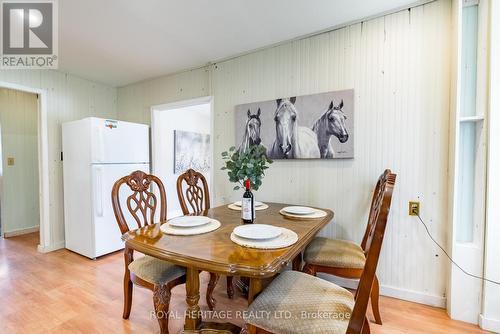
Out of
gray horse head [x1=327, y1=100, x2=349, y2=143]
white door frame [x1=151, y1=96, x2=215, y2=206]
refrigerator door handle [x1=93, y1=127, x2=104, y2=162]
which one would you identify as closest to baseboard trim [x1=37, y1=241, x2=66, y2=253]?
refrigerator door handle [x1=93, y1=127, x2=104, y2=162]

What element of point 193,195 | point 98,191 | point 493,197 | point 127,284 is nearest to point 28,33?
point 98,191

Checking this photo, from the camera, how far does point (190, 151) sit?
15.6 ft

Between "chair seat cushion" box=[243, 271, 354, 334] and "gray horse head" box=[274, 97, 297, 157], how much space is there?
54.0 inches

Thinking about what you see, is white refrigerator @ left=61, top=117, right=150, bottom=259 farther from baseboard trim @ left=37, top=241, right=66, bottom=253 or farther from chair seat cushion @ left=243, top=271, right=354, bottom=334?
chair seat cushion @ left=243, top=271, right=354, bottom=334

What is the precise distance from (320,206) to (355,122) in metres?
0.81

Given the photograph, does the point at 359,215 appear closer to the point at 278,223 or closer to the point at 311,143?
the point at 311,143

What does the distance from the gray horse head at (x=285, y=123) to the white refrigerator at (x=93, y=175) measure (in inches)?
76.3

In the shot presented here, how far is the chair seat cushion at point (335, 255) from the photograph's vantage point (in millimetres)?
1567

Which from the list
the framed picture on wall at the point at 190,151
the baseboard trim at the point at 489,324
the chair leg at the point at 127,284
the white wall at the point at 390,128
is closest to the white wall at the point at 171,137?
the framed picture on wall at the point at 190,151

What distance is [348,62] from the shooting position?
2078mm

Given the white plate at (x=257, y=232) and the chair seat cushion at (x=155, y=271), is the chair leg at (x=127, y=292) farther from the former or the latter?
the white plate at (x=257, y=232)

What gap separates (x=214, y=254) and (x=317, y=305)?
51 cm

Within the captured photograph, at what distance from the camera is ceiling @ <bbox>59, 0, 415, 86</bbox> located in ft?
5.90

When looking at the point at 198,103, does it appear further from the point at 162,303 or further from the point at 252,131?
the point at 162,303
